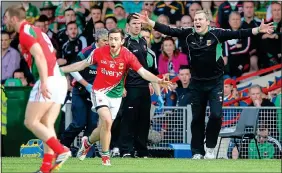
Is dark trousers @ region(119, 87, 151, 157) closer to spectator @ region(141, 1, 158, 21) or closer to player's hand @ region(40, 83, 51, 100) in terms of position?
spectator @ region(141, 1, 158, 21)

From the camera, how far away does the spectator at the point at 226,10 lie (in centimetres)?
2311

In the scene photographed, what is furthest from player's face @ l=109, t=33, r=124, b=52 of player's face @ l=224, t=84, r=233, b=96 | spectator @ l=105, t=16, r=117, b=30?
spectator @ l=105, t=16, r=117, b=30

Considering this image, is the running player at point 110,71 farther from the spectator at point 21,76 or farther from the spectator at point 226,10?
the spectator at point 226,10

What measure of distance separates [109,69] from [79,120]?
336 cm

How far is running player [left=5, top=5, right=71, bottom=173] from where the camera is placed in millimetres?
13211

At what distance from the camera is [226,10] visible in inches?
915

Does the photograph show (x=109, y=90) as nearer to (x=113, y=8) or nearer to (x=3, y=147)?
(x=3, y=147)

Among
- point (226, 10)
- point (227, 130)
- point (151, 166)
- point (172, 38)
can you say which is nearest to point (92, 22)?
point (172, 38)

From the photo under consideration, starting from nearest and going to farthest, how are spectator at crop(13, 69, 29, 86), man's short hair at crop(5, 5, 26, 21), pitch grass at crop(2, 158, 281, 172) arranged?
man's short hair at crop(5, 5, 26, 21) < pitch grass at crop(2, 158, 281, 172) < spectator at crop(13, 69, 29, 86)

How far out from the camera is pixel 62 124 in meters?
21.0

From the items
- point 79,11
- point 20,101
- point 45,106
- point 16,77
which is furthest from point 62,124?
point 45,106

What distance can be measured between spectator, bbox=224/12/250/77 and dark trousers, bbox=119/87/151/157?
4.22 meters

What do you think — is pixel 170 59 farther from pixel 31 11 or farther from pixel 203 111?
pixel 31 11

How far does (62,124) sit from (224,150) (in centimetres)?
327
